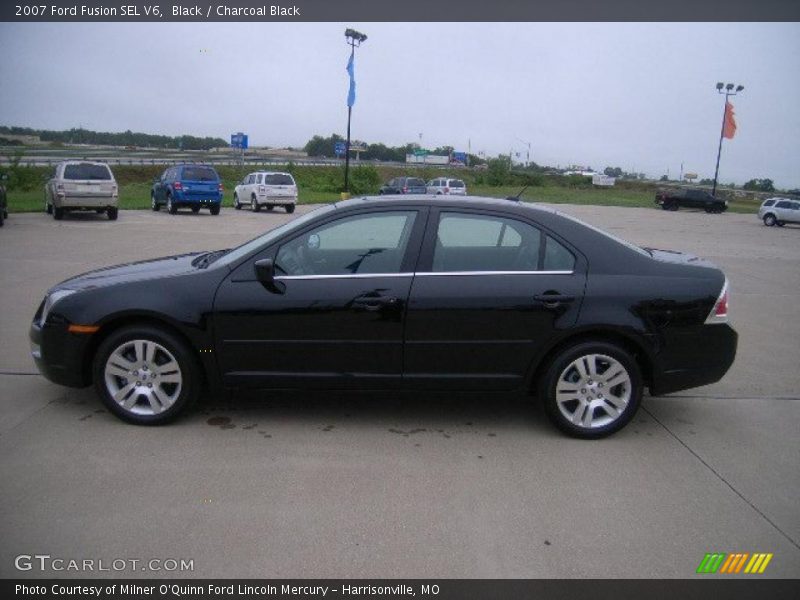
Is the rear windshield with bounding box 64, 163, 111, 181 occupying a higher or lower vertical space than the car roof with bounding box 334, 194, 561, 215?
lower

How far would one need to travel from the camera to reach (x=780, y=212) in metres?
33.0

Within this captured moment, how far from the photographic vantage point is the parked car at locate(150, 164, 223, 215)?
23344 millimetres

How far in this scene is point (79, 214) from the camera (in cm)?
2173

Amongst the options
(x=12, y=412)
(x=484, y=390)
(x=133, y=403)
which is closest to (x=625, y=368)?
(x=484, y=390)

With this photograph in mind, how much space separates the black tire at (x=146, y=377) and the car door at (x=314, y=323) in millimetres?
220

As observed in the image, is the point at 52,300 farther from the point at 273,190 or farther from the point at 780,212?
the point at 780,212

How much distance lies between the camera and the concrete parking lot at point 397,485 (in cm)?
314

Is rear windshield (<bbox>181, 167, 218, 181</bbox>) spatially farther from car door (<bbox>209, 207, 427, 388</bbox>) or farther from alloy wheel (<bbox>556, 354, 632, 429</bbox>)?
alloy wheel (<bbox>556, 354, 632, 429</bbox>)

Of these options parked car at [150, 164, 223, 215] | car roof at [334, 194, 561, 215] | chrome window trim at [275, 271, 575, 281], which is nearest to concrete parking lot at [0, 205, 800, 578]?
chrome window trim at [275, 271, 575, 281]

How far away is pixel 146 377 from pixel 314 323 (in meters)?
1.20

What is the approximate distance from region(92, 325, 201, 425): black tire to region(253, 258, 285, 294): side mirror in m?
0.70

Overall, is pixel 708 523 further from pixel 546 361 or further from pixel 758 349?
pixel 758 349

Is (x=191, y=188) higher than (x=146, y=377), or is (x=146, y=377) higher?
(x=191, y=188)

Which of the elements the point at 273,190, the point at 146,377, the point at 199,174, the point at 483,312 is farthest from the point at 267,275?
the point at 273,190
